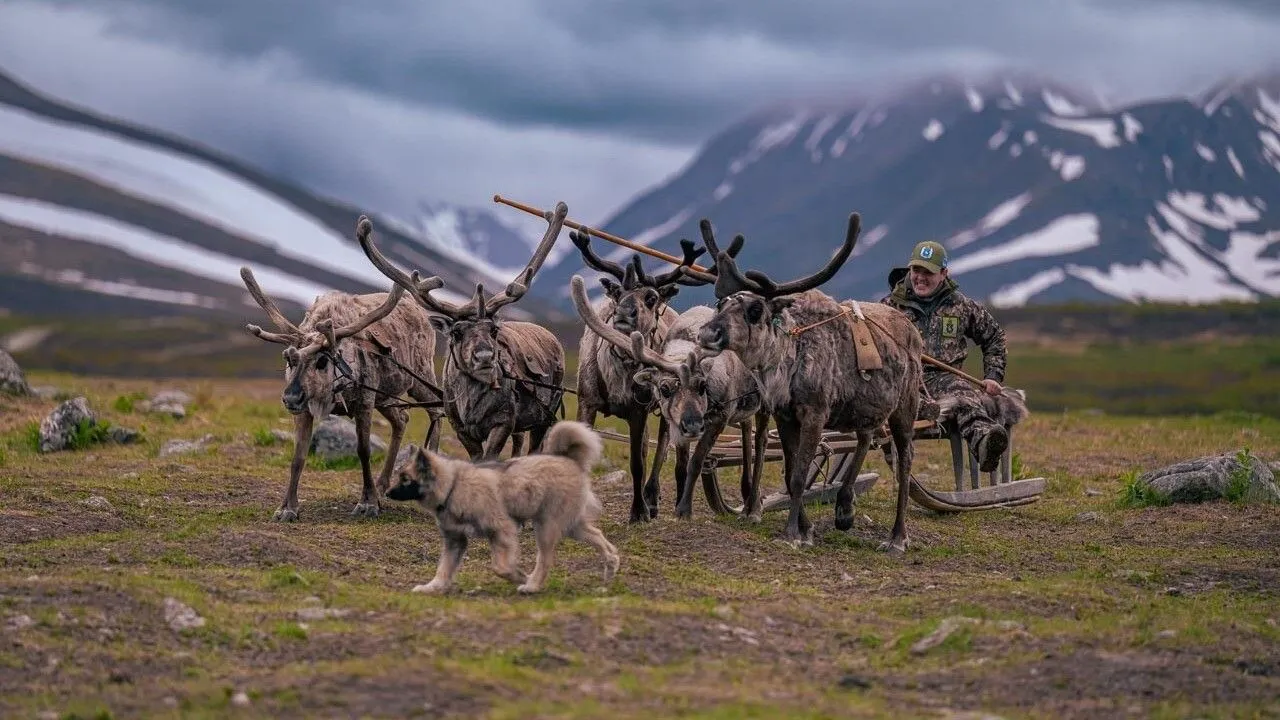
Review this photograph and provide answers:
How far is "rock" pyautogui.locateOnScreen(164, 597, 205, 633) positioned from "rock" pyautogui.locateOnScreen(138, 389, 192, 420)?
17.5 meters

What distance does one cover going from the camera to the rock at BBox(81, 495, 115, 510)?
1716 centimetres

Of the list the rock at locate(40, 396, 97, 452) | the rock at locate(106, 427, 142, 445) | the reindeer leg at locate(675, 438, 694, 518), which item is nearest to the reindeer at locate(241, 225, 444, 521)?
the reindeer leg at locate(675, 438, 694, 518)

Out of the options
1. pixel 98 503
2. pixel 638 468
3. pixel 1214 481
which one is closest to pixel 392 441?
pixel 638 468

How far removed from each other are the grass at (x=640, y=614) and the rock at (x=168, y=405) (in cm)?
853

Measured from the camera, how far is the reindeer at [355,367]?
57.9 ft

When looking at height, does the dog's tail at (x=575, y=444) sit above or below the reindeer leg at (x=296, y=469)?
above

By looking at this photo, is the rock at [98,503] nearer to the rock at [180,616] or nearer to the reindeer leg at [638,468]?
the reindeer leg at [638,468]

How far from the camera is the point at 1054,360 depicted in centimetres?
8394

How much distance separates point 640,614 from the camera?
11945 millimetres

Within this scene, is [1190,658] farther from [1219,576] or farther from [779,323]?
[779,323]

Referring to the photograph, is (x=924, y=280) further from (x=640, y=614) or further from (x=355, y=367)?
(x=640, y=614)

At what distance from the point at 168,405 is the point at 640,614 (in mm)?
19881

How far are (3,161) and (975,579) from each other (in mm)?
177071

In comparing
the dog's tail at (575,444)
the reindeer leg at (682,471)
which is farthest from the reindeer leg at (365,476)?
the dog's tail at (575,444)
